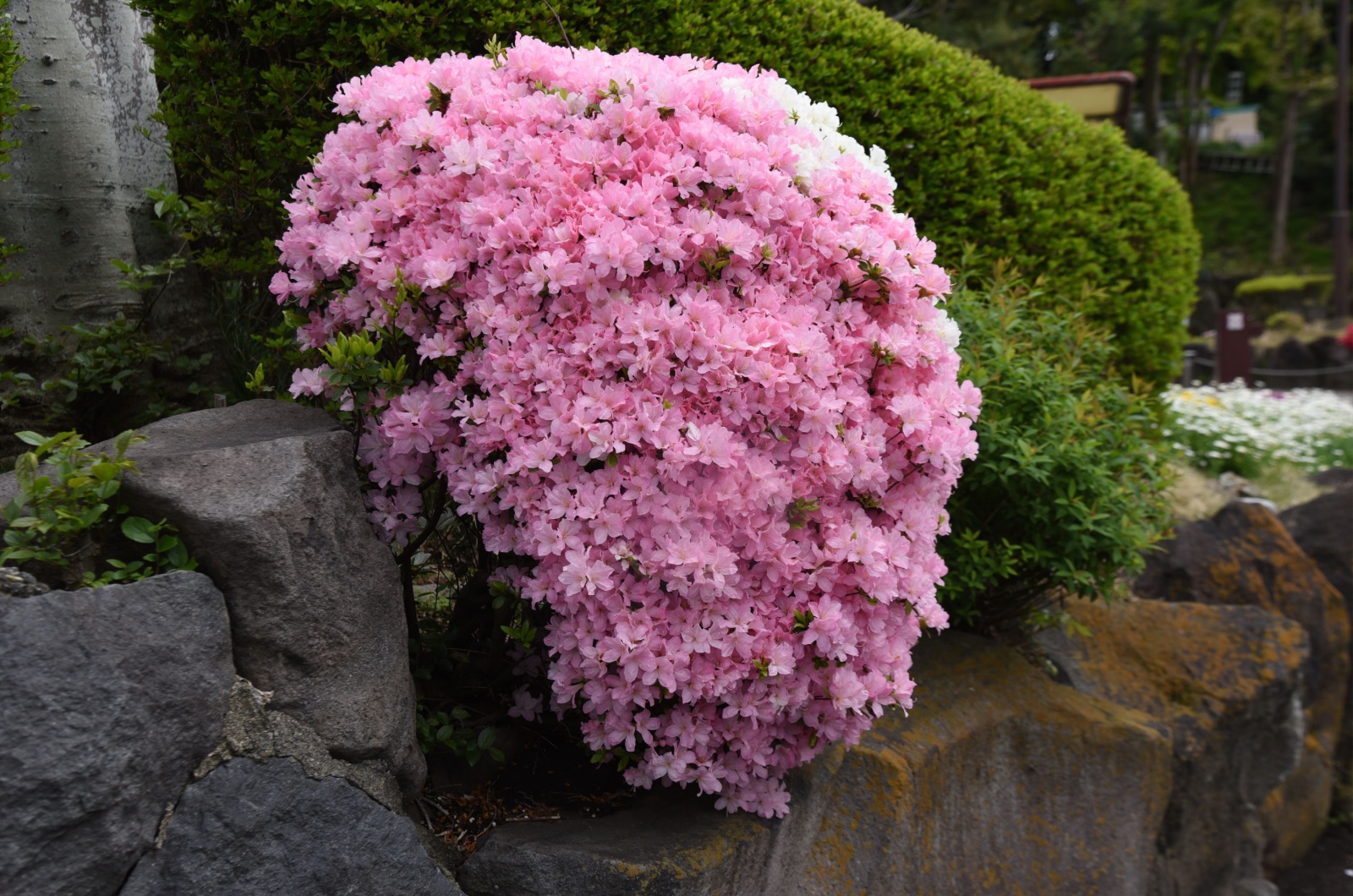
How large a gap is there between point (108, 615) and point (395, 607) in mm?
608

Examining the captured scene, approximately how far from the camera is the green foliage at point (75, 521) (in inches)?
65.0

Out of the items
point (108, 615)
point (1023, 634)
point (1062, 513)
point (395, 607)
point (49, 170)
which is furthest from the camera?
point (1023, 634)

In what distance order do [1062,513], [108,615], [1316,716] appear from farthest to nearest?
[1316,716] < [1062,513] < [108,615]

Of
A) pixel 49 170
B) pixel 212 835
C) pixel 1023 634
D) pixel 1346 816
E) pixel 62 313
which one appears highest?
pixel 49 170

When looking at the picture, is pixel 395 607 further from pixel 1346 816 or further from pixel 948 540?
pixel 1346 816

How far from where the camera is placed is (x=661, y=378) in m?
2.02

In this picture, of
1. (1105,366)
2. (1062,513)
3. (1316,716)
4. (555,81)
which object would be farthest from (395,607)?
(1316,716)

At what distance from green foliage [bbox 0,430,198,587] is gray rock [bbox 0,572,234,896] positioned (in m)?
0.12

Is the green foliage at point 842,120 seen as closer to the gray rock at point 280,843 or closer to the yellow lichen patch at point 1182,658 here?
the yellow lichen patch at point 1182,658

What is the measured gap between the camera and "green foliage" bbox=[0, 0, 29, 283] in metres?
2.49

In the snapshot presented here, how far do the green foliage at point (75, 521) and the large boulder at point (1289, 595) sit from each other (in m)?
4.71

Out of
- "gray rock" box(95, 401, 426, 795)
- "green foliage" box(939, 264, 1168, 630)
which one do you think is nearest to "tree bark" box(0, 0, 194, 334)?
"gray rock" box(95, 401, 426, 795)

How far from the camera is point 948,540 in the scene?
338cm

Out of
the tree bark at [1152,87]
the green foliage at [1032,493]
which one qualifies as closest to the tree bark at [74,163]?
the green foliage at [1032,493]
